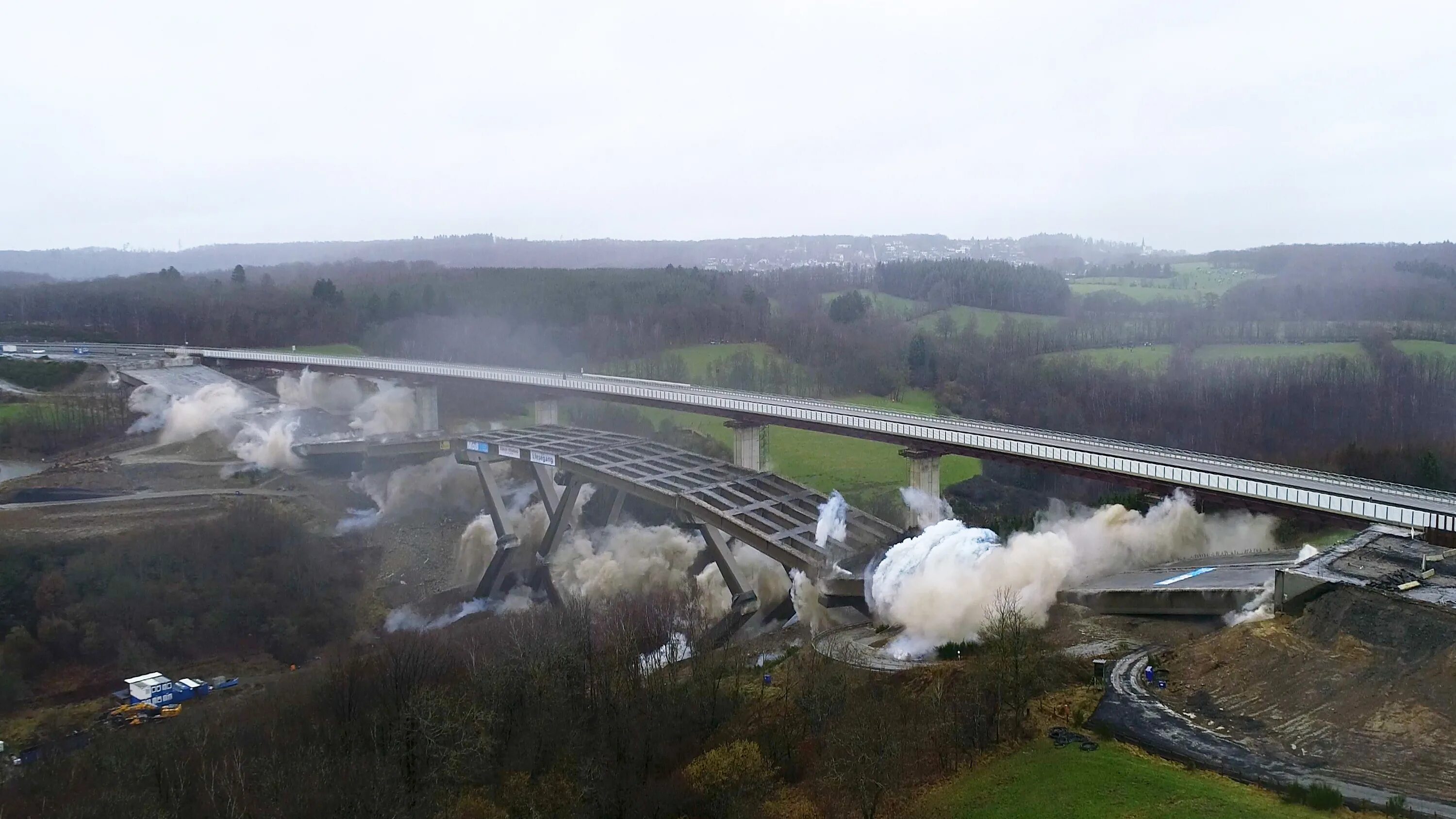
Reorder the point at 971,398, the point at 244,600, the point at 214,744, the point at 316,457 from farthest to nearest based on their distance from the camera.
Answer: the point at 971,398 → the point at 316,457 → the point at 244,600 → the point at 214,744

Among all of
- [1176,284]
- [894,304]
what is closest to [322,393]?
[894,304]

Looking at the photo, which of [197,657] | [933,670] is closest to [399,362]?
[197,657]

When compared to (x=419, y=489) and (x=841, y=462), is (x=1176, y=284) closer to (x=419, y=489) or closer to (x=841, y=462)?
(x=841, y=462)

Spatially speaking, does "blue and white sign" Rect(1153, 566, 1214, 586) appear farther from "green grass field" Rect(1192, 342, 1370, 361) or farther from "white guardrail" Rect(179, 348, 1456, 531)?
"green grass field" Rect(1192, 342, 1370, 361)

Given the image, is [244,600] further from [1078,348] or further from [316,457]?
[1078,348]

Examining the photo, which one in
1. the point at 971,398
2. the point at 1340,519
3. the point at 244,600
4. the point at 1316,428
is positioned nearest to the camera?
the point at 1340,519
